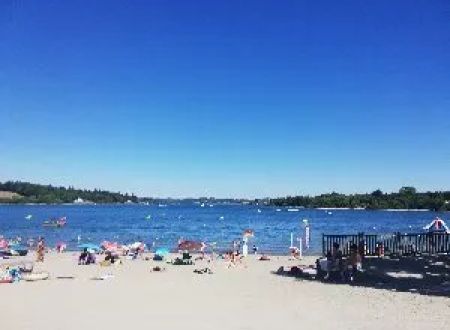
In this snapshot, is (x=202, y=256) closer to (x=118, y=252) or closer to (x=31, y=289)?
(x=118, y=252)

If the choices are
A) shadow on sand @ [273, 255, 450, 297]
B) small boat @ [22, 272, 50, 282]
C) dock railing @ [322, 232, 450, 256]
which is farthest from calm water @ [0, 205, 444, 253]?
small boat @ [22, 272, 50, 282]

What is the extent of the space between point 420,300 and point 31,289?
13203 millimetres

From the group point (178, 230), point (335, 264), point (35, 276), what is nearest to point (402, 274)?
point (335, 264)

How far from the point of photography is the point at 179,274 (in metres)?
26.7

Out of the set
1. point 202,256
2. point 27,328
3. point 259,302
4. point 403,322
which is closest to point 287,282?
point 259,302

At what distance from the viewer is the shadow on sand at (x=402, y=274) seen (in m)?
21.0

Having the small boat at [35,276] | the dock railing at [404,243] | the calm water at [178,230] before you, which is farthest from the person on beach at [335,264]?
the calm water at [178,230]

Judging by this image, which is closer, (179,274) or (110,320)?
(110,320)

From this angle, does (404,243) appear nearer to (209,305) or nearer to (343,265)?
(343,265)

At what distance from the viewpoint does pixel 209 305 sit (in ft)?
59.7

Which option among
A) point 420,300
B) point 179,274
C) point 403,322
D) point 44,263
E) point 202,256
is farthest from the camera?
point 202,256

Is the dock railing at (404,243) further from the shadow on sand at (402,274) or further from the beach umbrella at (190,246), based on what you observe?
the beach umbrella at (190,246)

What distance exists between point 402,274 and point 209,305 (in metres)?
9.36

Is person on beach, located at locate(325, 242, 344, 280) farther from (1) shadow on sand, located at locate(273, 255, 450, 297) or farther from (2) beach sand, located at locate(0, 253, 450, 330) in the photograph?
(2) beach sand, located at locate(0, 253, 450, 330)
